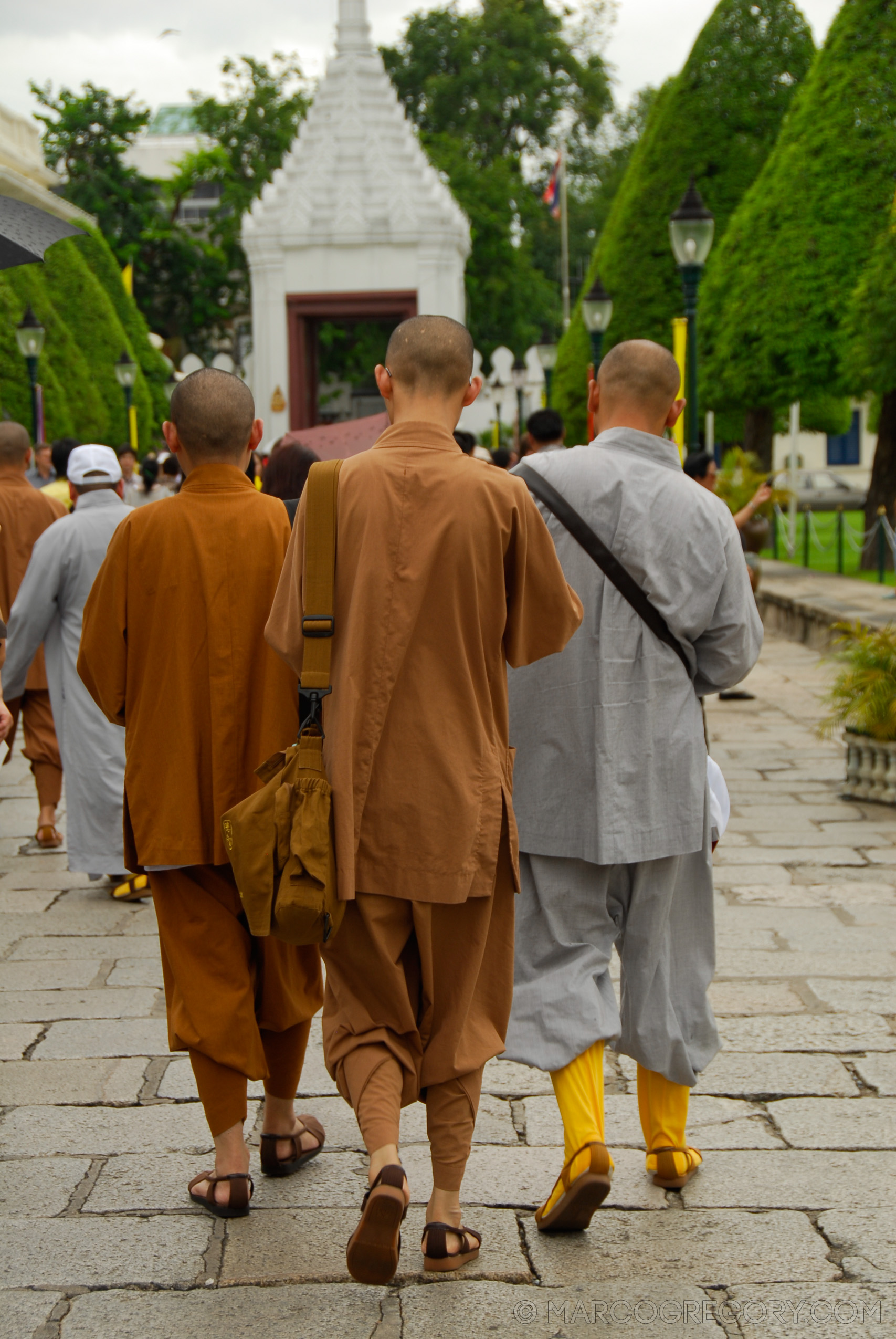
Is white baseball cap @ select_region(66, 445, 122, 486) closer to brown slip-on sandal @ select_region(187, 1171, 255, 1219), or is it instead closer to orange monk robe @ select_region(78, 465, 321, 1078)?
orange monk robe @ select_region(78, 465, 321, 1078)

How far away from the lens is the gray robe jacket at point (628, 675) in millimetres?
3203

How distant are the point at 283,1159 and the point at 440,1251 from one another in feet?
2.18

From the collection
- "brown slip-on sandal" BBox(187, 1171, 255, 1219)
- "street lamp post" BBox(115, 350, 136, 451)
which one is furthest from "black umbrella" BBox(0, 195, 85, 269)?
"street lamp post" BBox(115, 350, 136, 451)

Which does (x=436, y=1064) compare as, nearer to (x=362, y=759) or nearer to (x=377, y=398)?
(x=362, y=759)

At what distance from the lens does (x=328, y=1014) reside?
298 cm

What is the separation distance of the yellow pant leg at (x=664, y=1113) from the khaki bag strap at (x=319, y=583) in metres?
1.21

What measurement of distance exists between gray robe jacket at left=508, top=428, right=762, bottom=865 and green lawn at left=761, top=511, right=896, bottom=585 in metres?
14.0

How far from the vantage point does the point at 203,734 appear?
3219mm

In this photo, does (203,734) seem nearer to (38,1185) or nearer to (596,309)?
(38,1185)

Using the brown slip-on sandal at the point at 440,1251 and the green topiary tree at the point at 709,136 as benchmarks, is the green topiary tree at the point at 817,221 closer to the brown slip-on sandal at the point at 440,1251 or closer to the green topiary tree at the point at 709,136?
the green topiary tree at the point at 709,136

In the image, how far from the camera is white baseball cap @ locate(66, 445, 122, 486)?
6.09m

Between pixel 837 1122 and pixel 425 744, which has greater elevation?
pixel 425 744

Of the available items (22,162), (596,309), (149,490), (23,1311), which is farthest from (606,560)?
(22,162)

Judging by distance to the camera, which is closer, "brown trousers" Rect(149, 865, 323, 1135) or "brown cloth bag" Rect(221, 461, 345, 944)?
"brown cloth bag" Rect(221, 461, 345, 944)
